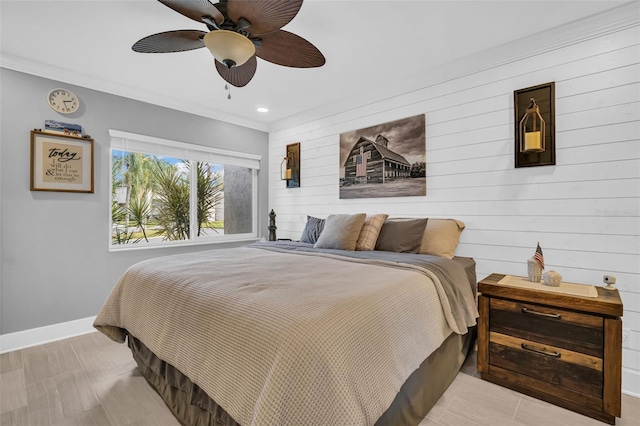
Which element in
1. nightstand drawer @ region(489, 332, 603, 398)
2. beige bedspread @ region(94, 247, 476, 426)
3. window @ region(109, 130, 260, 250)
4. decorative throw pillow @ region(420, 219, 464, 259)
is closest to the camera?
beige bedspread @ region(94, 247, 476, 426)

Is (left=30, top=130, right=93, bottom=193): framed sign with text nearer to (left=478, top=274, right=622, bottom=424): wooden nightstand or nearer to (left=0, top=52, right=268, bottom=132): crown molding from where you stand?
(left=0, top=52, right=268, bottom=132): crown molding

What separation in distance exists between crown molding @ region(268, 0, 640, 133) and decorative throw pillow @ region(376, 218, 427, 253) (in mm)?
1424

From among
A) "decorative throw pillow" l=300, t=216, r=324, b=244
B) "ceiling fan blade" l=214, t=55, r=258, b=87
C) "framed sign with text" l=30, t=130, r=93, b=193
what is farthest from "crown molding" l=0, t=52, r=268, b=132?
"decorative throw pillow" l=300, t=216, r=324, b=244

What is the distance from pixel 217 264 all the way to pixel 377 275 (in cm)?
112

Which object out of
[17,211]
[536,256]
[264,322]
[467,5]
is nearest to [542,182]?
[536,256]

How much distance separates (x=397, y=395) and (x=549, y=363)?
Answer: 46.2 inches

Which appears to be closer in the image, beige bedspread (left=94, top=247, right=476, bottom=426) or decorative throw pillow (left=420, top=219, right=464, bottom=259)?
beige bedspread (left=94, top=247, right=476, bottom=426)

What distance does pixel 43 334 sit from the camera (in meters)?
2.78

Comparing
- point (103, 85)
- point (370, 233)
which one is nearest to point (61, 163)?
point (103, 85)

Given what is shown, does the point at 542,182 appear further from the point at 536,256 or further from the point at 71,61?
the point at 71,61

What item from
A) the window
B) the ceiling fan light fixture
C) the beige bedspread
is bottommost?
the beige bedspread

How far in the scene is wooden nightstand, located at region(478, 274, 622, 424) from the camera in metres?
1.67

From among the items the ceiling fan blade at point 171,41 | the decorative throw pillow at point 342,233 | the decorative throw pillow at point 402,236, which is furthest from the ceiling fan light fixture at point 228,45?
the decorative throw pillow at point 402,236

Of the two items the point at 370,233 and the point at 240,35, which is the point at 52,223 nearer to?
the point at 240,35
